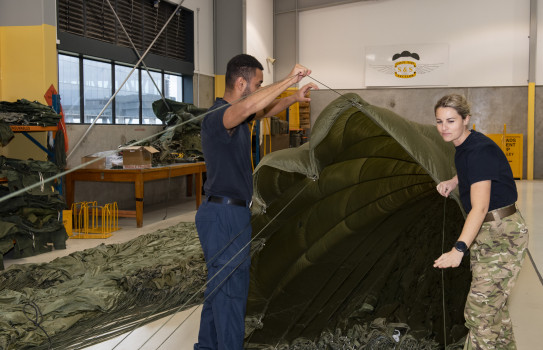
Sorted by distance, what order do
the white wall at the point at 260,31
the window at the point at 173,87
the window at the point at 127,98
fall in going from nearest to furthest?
the window at the point at 127,98 → the window at the point at 173,87 → the white wall at the point at 260,31

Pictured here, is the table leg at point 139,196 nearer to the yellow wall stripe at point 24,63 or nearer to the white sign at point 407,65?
the yellow wall stripe at point 24,63

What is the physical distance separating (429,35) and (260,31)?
181 inches

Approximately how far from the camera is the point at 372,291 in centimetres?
369

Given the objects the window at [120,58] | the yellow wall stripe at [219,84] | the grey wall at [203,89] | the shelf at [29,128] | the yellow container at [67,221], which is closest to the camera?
the shelf at [29,128]

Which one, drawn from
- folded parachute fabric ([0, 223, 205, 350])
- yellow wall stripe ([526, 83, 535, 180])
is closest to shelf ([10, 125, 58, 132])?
folded parachute fabric ([0, 223, 205, 350])

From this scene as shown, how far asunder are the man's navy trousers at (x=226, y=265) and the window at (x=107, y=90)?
6.07 metres

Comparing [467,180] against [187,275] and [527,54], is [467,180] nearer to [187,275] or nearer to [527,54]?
[187,275]

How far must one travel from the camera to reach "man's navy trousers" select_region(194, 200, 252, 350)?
261 cm

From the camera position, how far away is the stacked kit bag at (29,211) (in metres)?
5.51

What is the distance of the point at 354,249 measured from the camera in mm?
3598

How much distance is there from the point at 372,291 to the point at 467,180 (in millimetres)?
1537

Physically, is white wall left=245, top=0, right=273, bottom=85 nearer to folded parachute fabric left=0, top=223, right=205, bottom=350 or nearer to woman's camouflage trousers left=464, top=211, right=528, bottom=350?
folded parachute fabric left=0, top=223, right=205, bottom=350

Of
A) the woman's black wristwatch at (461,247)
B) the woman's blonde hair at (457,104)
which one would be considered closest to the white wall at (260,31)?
the woman's blonde hair at (457,104)

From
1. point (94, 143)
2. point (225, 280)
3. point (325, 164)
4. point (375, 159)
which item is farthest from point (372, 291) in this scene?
point (94, 143)
